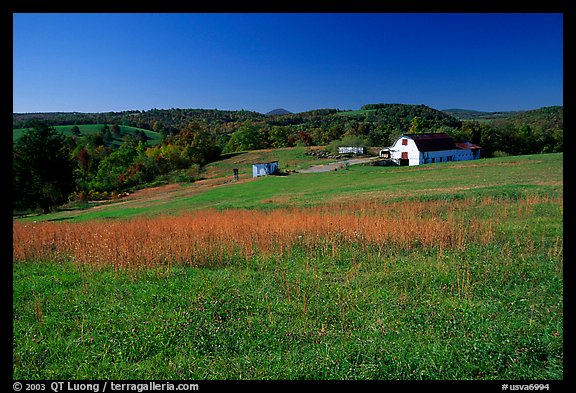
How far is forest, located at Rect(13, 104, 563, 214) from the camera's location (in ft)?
115

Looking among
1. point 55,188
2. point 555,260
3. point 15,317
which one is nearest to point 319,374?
point 15,317

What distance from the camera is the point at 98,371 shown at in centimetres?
348

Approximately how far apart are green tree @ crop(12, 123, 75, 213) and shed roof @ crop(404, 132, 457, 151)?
1843 inches

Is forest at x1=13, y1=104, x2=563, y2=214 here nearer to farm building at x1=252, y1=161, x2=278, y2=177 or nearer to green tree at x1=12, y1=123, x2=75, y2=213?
green tree at x1=12, y1=123, x2=75, y2=213

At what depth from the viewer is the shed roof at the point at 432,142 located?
2142 inches

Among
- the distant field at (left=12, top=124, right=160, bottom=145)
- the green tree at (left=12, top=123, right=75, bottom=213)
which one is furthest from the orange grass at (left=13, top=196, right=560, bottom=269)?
the distant field at (left=12, top=124, right=160, bottom=145)

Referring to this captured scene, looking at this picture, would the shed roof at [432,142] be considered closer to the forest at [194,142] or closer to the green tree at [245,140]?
the forest at [194,142]

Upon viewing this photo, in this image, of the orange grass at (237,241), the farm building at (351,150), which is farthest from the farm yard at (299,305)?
the farm building at (351,150)

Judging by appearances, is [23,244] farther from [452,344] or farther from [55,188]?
[55,188]

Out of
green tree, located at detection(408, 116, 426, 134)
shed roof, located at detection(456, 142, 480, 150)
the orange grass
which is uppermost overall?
green tree, located at detection(408, 116, 426, 134)

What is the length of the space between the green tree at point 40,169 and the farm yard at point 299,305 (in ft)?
104

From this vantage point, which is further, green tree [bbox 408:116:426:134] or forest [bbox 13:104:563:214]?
green tree [bbox 408:116:426:134]

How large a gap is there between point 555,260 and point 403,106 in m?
77.0
